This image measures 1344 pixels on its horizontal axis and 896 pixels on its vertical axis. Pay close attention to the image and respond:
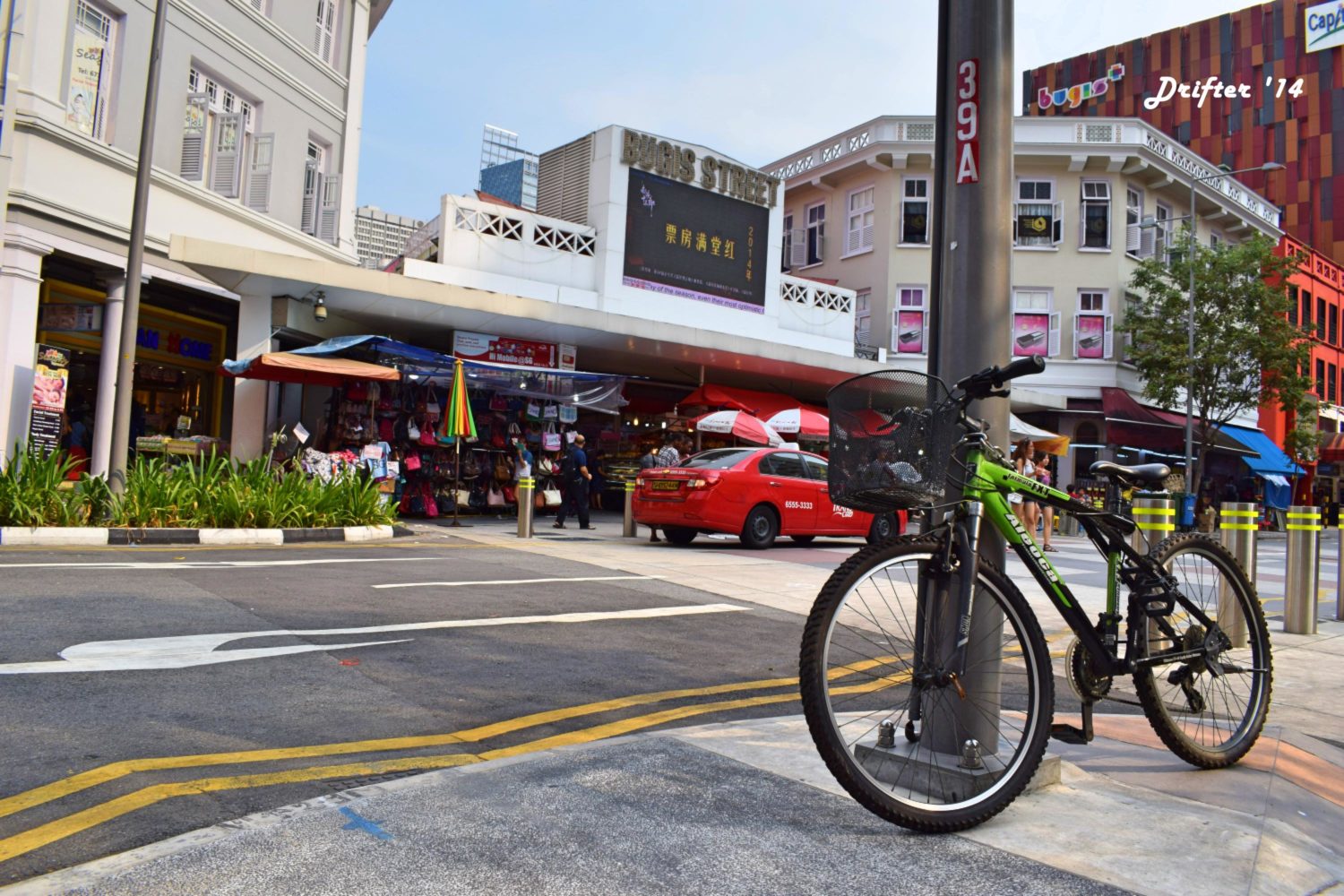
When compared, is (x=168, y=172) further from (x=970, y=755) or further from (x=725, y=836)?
(x=970, y=755)

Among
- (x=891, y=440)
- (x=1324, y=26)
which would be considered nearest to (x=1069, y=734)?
(x=891, y=440)

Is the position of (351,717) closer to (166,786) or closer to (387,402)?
(166,786)

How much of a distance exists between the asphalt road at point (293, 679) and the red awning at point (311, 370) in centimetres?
643

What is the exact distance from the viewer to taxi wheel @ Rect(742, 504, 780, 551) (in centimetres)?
1366

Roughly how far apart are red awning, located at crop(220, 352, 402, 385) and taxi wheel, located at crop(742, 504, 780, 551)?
6088mm

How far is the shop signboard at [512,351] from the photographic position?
18156mm

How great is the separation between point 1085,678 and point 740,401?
19164 millimetres

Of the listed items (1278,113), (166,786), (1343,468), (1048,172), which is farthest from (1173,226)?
(166,786)

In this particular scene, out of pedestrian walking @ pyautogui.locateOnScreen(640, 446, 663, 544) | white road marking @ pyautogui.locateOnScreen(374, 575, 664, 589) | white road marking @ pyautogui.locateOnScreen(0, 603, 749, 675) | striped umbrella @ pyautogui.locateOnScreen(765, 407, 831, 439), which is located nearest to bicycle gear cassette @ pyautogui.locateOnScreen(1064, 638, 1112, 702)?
white road marking @ pyautogui.locateOnScreen(0, 603, 749, 675)

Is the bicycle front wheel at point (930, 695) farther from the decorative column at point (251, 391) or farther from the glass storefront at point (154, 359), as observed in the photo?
the glass storefront at point (154, 359)

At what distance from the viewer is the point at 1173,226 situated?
114ft

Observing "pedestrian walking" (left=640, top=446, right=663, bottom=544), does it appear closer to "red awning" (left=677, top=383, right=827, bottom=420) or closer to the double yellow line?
"red awning" (left=677, top=383, right=827, bottom=420)

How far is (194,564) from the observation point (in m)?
8.27

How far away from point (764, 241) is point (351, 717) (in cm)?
2042
